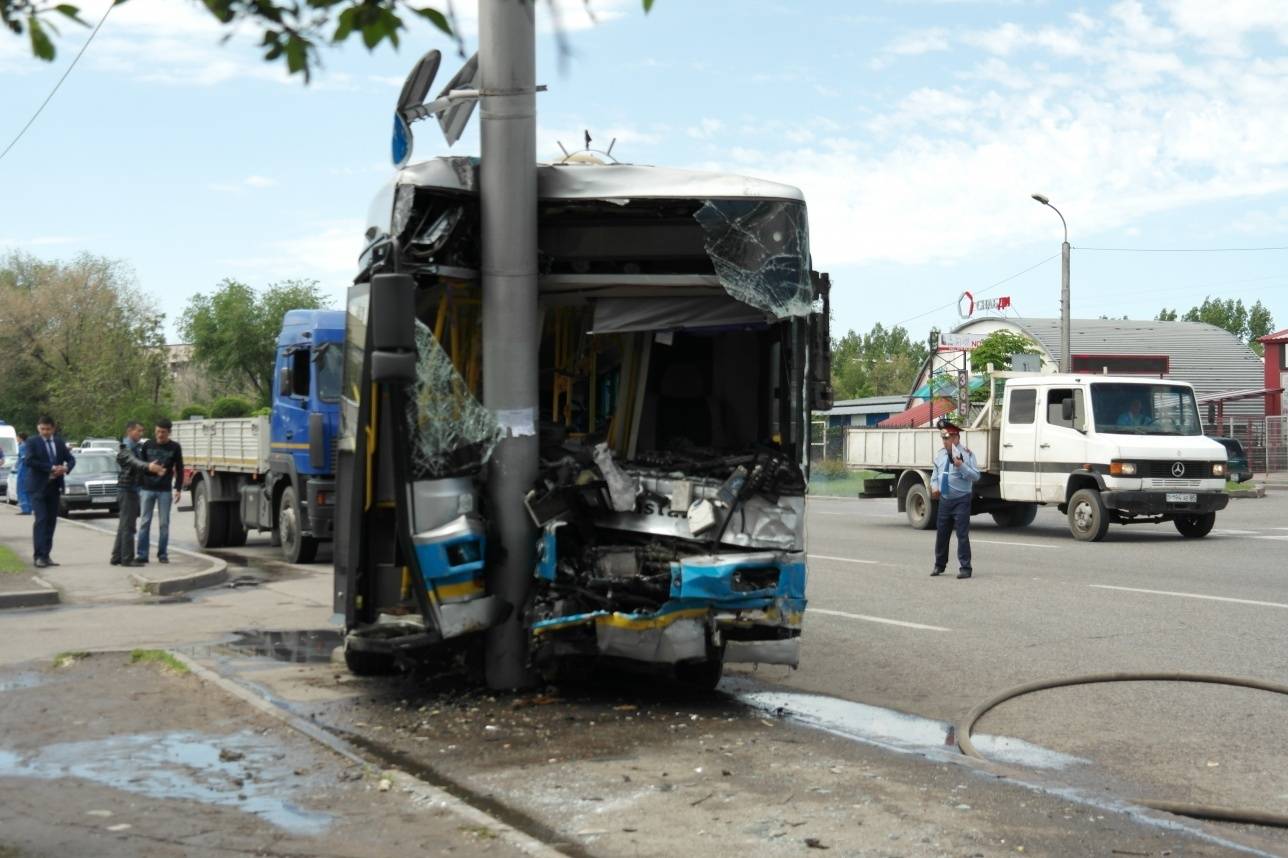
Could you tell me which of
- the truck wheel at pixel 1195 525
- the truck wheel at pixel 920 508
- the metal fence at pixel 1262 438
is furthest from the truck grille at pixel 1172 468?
the metal fence at pixel 1262 438

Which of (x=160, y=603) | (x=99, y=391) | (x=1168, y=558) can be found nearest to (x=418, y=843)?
(x=160, y=603)

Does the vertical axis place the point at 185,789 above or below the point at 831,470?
below

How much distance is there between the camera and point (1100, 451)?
19016mm

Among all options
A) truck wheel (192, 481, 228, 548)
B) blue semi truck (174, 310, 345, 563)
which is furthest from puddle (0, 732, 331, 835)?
truck wheel (192, 481, 228, 548)

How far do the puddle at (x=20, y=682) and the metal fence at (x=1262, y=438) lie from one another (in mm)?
41483

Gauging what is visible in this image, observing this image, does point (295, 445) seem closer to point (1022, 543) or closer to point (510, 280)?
point (1022, 543)

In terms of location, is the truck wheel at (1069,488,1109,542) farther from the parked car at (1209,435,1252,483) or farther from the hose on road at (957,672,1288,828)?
the parked car at (1209,435,1252,483)

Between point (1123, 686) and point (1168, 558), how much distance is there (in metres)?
8.76

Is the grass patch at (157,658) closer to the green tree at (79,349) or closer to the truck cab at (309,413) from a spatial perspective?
the truck cab at (309,413)

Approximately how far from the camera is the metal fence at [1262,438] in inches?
1828

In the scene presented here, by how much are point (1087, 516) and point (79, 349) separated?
202ft

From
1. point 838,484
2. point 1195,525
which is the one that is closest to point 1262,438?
point 838,484

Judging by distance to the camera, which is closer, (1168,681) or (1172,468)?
(1168,681)

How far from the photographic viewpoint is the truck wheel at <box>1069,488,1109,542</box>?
19062 mm
